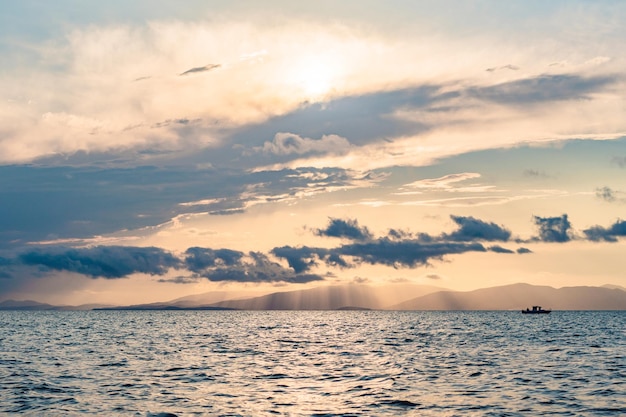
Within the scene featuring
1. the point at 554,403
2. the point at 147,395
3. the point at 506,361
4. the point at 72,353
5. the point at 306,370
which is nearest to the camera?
the point at 554,403

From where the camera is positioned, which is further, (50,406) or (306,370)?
(306,370)

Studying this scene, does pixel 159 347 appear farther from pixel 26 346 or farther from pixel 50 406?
pixel 50 406

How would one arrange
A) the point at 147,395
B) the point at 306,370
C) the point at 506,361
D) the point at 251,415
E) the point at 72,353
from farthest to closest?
the point at 72,353 → the point at 506,361 → the point at 306,370 → the point at 147,395 → the point at 251,415

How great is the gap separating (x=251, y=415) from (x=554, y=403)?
21.3 metres

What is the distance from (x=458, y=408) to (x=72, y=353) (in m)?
63.6

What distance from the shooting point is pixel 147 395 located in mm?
51000

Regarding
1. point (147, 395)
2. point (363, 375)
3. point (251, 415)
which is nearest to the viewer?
point (251, 415)

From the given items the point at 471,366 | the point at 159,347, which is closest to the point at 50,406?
the point at 471,366

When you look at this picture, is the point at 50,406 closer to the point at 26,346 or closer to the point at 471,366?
the point at 471,366

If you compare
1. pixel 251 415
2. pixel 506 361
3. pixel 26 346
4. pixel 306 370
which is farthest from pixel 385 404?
pixel 26 346

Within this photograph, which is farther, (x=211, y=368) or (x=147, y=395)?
(x=211, y=368)

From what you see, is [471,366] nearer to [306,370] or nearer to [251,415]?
[306,370]

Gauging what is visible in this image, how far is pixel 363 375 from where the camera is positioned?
63.3 meters

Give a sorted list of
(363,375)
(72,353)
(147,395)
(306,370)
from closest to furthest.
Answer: (147,395)
(363,375)
(306,370)
(72,353)
